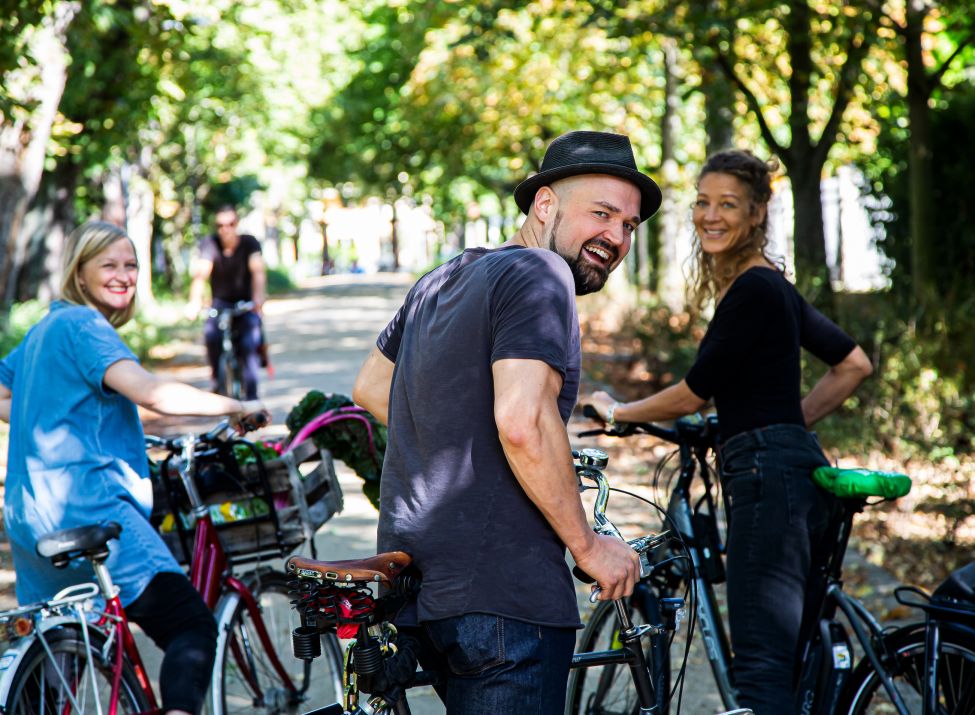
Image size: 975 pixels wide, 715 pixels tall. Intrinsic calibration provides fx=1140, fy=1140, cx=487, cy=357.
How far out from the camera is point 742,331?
3457mm

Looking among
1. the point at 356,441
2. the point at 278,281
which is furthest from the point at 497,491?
the point at 278,281

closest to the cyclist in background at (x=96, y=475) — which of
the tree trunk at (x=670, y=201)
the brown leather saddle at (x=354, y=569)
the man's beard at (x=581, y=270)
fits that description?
the brown leather saddle at (x=354, y=569)

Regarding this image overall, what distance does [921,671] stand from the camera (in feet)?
10.3

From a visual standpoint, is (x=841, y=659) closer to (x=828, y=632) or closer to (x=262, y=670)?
(x=828, y=632)

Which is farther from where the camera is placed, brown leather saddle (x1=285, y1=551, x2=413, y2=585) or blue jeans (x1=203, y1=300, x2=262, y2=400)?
blue jeans (x1=203, y1=300, x2=262, y2=400)

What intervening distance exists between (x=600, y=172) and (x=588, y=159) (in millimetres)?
40

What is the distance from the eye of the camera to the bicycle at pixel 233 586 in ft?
12.6

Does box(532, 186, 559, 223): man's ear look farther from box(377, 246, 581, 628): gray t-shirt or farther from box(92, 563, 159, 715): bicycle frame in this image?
box(92, 563, 159, 715): bicycle frame

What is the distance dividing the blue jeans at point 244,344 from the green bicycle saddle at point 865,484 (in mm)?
7666

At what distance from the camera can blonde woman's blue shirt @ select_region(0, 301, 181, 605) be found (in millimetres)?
3312

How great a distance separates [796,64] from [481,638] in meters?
9.59

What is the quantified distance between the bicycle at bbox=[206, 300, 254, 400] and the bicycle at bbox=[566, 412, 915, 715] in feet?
22.7

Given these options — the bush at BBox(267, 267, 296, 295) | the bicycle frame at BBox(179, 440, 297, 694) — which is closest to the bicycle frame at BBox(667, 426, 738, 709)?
the bicycle frame at BBox(179, 440, 297, 694)

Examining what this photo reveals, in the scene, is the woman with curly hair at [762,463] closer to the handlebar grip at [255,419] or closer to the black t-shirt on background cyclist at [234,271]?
the handlebar grip at [255,419]
